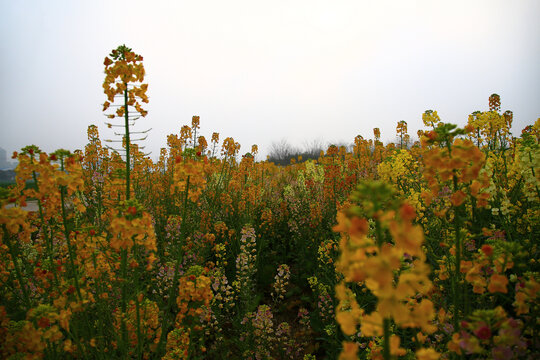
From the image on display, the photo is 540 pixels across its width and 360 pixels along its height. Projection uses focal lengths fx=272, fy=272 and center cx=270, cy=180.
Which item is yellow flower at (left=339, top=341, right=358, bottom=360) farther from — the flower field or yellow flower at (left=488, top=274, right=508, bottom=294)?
yellow flower at (left=488, top=274, right=508, bottom=294)

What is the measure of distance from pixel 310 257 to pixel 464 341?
3.29 metres

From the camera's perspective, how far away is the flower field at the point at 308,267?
32.4 inches

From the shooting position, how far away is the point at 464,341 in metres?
0.98

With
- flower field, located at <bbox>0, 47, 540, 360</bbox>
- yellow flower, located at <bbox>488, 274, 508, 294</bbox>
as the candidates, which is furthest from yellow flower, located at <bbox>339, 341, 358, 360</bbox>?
yellow flower, located at <bbox>488, 274, 508, 294</bbox>

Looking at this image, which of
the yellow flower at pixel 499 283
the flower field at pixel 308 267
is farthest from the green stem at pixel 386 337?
the yellow flower at pixel 499 283

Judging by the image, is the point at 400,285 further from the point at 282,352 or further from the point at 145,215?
the point at 282,352

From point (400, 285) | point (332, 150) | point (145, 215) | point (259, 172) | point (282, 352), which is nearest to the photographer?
point (400, 285)

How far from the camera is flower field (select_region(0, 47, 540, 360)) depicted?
0.82m

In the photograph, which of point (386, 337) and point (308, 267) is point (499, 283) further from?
point (308, 267)

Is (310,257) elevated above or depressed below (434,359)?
below

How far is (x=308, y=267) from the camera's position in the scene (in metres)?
3.88

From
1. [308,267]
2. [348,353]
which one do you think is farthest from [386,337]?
[308,267]

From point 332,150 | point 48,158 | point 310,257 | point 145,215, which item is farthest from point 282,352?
point 332,150

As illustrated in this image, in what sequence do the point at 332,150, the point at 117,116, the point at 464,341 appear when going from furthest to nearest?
the point at 332,150 → the point at 117,116 → the point at 464,341
